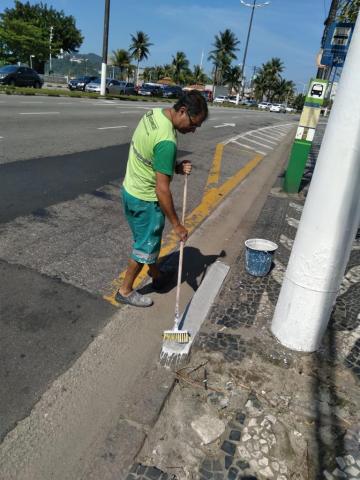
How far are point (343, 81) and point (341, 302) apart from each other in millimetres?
2098

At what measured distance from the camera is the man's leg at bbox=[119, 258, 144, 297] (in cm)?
329

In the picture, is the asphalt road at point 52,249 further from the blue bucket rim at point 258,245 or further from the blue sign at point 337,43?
the blue sign at point 337,43

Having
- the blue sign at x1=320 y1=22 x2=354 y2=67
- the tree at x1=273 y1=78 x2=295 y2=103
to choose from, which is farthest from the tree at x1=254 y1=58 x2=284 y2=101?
the blue sign at x1=320 y1=22 x2=354 y2=67

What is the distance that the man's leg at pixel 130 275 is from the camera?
10.8 ft

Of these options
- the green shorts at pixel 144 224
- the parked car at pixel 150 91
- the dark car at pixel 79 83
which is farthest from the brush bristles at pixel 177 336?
the parked car at pixel 150 91

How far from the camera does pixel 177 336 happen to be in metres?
2.95

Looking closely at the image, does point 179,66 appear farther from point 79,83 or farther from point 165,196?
point 165,196

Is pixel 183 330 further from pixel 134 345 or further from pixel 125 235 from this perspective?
pixel 125 235

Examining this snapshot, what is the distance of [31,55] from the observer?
154 feet

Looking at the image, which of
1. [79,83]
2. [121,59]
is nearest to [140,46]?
[121,59]

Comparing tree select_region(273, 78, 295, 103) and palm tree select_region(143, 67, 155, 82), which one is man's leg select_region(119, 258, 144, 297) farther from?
tree select_region(273, 78, 295, 103)

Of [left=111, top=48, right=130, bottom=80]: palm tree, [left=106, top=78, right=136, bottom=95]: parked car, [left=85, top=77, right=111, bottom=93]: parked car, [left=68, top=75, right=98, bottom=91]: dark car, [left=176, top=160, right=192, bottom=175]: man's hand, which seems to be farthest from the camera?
[left=111, top=48, right=130, bottom=80]: palm tree

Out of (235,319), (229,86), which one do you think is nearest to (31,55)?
(229,86)

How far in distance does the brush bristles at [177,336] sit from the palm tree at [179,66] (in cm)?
8668
